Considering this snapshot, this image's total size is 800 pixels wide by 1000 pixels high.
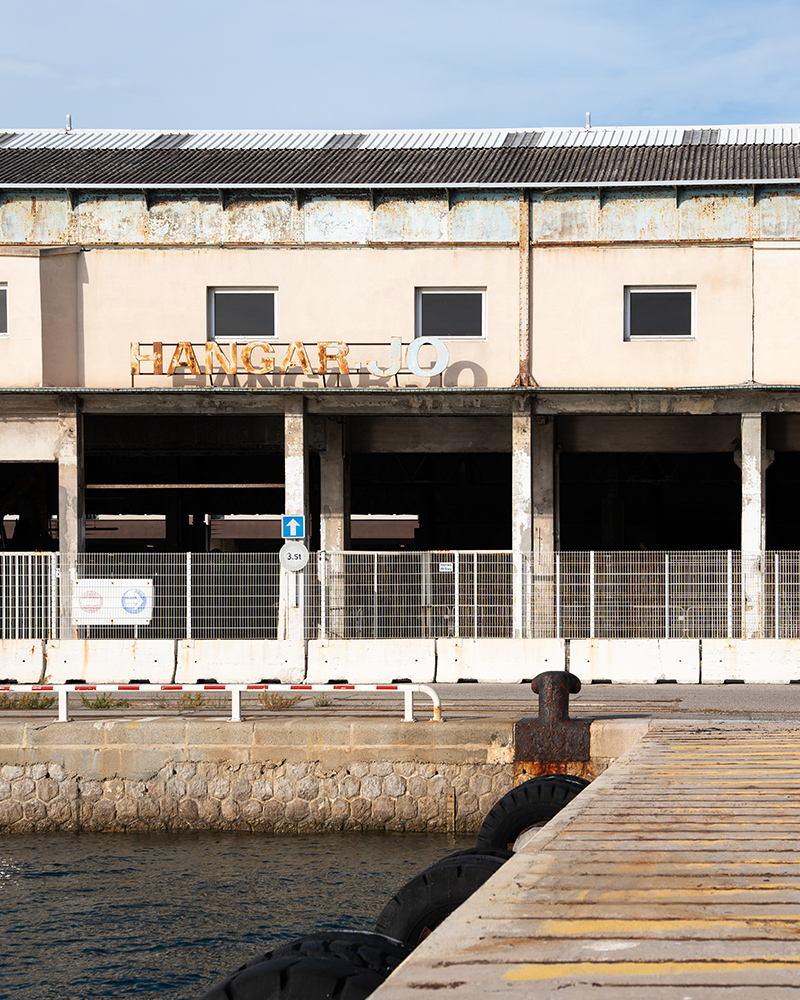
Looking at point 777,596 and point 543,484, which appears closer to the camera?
point 777,596

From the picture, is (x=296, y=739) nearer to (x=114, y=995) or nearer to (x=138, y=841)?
(x=138, y=841)

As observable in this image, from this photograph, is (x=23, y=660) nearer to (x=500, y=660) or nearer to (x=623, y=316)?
(x=500, y=660)

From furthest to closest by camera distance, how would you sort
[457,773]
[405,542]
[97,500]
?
[405,542], [97,500], [457,773]

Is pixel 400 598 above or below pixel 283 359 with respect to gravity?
below

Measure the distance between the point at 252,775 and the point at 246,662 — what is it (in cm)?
872

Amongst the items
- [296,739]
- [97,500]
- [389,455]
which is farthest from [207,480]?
[296,739]


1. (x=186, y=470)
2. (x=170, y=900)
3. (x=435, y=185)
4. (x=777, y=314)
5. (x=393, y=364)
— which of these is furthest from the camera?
(x=186, y=470)

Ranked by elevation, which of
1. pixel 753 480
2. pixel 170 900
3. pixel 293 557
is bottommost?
pixel 170 900

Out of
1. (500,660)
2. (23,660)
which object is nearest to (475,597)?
(500,660)

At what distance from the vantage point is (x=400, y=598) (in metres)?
25.1

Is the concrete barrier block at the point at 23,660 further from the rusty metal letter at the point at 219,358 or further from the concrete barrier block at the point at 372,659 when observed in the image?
the rusty metal letter at the point at 219,358

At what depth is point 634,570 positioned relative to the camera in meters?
24.7

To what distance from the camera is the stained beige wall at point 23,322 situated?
29.3 m

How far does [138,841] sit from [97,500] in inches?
1323
